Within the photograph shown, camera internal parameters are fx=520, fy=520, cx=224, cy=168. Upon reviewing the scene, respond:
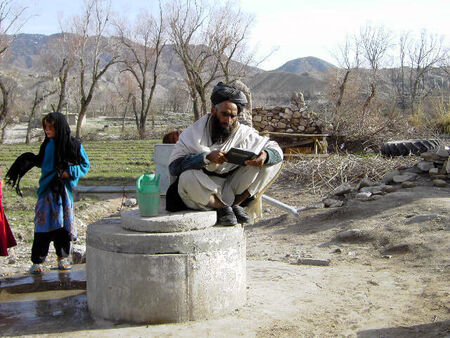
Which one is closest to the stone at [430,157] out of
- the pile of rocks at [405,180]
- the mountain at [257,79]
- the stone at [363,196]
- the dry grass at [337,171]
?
the pile of rocks at [405,180]

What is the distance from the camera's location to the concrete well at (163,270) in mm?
3148

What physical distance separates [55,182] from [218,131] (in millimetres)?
1802

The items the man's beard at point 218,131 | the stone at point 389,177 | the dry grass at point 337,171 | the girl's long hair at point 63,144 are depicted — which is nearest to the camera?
the man's beard at point 218,131

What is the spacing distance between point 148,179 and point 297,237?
3326mm

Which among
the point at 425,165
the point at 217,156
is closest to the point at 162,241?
the point at 217,156

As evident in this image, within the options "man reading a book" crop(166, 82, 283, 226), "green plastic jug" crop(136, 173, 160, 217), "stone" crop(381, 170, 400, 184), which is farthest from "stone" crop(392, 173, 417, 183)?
"green plastic jug" crop(136, 173, 160, 217)

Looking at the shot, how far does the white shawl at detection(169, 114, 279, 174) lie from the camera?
11.7 feet

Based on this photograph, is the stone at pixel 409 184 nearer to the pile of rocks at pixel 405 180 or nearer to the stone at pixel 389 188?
the pile of rocks at pixel 405 180

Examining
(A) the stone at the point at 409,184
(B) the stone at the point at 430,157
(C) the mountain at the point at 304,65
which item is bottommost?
(A) the stone at the point at 409,184

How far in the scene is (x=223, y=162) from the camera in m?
3.45

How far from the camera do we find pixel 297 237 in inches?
249

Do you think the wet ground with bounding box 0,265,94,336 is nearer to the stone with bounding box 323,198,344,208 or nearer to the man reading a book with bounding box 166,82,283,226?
the man reading a book with bounding box 166,82,283,226

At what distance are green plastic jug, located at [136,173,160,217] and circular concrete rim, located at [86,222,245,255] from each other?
181mm

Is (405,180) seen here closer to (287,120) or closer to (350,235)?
(350,235)
